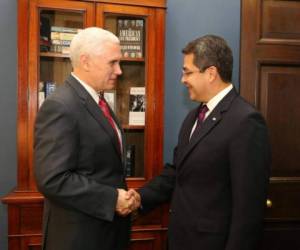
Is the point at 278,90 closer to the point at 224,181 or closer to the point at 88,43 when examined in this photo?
the point at 224,181

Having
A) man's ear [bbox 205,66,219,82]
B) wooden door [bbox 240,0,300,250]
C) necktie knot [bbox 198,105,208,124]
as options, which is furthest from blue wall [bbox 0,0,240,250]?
man's ear [bbox 205,66,219,82]

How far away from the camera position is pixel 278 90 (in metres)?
2.15

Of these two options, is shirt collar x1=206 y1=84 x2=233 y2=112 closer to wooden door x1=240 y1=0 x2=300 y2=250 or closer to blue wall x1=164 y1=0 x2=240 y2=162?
wooden door x1=240 y1=0 x2=300 y2=250

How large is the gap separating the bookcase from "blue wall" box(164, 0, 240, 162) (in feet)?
1.25

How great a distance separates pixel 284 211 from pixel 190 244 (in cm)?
99

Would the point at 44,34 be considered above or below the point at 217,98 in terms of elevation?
above

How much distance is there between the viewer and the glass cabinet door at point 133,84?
6.58 feet

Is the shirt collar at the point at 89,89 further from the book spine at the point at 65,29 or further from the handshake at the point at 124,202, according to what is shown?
the book spine at the point at 65,29

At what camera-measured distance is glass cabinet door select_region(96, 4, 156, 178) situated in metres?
2.01

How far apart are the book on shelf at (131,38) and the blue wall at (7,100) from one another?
2.23ft

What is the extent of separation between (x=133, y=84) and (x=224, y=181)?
97 cm

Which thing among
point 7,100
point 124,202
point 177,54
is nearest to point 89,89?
point 124,202

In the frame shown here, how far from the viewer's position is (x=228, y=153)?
131 cm

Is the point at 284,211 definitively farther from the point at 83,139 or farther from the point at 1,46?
the point at 1,46
